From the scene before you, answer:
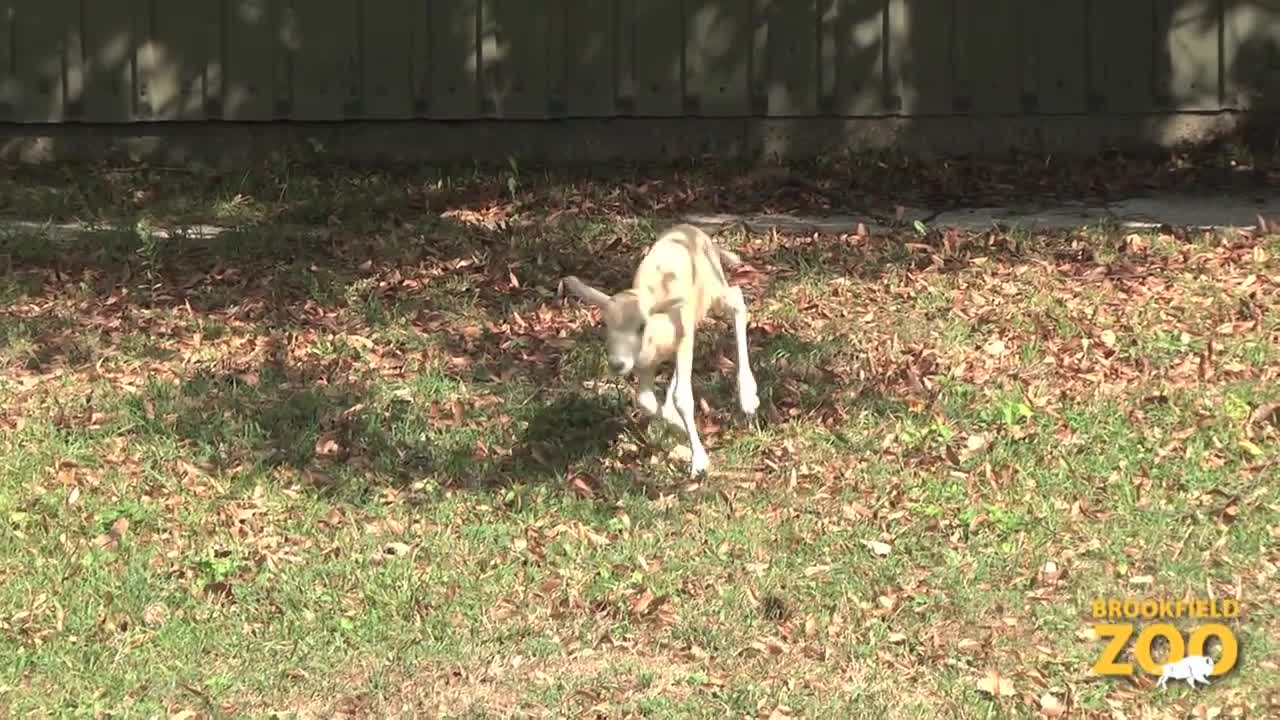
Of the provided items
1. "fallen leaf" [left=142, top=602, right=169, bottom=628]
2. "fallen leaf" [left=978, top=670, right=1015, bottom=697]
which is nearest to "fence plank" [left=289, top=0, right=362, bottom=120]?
"fallen leaf" [left=142, top=602, right=169, bottom=628]

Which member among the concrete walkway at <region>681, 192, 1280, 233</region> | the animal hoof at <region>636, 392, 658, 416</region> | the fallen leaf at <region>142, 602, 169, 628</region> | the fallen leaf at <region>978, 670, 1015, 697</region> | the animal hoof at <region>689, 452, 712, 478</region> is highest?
the concrete walkway at <region>681, 192, 1280, 233</region>

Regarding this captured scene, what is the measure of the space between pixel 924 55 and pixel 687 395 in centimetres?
660

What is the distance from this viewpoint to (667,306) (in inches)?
280

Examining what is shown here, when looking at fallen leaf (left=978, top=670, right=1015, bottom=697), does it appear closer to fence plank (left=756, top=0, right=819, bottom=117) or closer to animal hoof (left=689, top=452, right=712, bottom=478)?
animal hoof (left=689, top=452, right=712, bottom=478)

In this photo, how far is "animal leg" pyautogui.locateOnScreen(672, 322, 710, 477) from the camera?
7250mm

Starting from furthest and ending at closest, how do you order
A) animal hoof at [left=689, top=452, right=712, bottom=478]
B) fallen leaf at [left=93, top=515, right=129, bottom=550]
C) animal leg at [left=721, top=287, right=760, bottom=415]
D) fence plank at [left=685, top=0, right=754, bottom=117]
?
fence plank at [left=685, top=0, right=754, bottom=117], animal leg at [left=721, top=287, right=760, bottom=415], animal hoof at [left=689, top=452, right=712, bottom=478], fallen leaf at [left=93, top=515, right=129, bottom=550]

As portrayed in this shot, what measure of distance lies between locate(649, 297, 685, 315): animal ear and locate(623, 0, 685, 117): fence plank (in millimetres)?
6209

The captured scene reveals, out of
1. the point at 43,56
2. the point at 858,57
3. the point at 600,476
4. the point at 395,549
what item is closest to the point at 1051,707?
the point at 600,476

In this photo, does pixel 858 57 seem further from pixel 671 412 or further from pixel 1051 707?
pixel 1051 707

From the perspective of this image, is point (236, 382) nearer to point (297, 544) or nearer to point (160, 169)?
point (297, 544)

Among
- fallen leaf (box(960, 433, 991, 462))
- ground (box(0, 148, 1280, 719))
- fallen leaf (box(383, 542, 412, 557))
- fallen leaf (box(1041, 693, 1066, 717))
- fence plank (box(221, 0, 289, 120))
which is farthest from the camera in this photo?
fence plank (box(221, 0, 289, 120))

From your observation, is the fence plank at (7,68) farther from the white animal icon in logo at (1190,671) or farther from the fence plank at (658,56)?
the white animal icon in logo at (1190,671)

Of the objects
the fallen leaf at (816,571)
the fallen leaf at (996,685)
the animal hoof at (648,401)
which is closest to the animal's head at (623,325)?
the animal hoof at (648,401)

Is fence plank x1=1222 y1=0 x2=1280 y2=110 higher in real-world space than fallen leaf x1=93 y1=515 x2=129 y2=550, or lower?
higher
